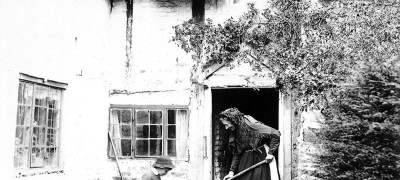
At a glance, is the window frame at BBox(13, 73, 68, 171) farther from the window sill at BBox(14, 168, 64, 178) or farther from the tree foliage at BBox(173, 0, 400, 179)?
the tree foliage at BBox(173, 0, 400, 179)

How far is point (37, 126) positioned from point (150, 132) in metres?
2.56

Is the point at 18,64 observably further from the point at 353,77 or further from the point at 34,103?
the point at 353,77

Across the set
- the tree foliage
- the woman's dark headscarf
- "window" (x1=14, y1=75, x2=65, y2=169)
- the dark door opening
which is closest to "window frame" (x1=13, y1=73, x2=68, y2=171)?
"window" (x1=14, y1=75, x2=65, y2=169)

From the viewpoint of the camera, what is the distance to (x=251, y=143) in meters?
8.44

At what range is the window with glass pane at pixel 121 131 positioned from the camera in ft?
33.5

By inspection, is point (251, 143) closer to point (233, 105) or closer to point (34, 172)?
point (34, 172)

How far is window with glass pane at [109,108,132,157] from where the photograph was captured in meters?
10.2

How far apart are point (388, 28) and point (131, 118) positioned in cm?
514

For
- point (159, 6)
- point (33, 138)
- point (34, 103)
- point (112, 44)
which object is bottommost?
point (33, 138)

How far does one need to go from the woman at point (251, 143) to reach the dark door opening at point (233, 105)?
1.58 m

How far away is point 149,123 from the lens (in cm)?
1018

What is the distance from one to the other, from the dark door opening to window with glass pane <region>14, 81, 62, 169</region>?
11.1 ft

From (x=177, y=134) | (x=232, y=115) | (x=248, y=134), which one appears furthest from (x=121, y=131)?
(x=248, y=134)

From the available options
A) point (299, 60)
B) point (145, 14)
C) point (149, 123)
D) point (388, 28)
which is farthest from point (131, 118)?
point (388, 28)
